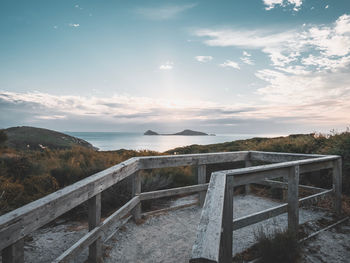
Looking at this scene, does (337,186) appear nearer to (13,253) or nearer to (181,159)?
(181,159)

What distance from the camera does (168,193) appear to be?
4.30 metres

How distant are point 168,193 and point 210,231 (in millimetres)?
3245

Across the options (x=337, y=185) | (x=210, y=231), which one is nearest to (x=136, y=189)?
(x=210, y=231)

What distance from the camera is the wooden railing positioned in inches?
49.1

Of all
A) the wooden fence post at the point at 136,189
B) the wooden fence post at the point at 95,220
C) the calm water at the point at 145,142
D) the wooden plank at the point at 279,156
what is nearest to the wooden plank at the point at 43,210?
the wooden fence post at the point at 95,220

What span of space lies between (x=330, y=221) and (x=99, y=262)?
4171mm

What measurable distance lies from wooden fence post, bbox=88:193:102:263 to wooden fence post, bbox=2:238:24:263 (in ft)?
3.83

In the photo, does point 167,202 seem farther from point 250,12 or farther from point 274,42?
point 250,12

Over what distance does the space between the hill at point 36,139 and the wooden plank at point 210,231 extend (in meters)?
19.0

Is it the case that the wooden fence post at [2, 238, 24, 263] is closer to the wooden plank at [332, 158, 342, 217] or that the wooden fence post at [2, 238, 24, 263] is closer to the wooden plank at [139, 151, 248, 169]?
the wooden plank at [139, 151, 248, 169]

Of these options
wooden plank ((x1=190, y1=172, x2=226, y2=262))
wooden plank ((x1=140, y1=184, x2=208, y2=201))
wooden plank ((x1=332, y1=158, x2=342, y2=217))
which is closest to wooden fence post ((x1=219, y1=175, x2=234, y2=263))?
wooden plank ((x1=190, y1=172, x2=226, y2=262))

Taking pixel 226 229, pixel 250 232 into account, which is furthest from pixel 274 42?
pixel 226 229

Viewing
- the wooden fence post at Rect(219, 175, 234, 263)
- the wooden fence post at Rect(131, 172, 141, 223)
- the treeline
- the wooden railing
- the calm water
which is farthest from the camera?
the calm water

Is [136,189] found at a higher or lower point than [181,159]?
lower
